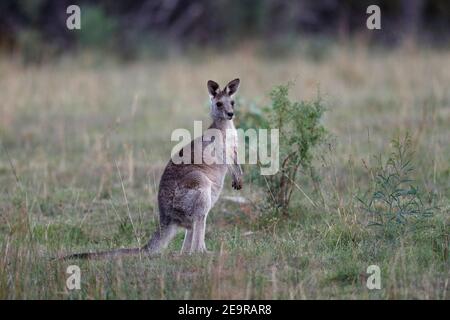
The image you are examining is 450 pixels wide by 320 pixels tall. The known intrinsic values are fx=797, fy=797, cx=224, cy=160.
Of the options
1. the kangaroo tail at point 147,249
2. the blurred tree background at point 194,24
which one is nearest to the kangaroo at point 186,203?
the kangaroo tail at point 147,249

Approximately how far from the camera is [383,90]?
1390 cm

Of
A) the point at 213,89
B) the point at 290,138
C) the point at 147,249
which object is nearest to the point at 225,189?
the point at 290,138

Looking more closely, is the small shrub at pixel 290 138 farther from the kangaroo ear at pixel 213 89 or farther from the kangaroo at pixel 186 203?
the kangaroo at pixel 186 203

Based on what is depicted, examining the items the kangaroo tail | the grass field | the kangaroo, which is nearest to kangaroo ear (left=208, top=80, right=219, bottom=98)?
the kangaroo

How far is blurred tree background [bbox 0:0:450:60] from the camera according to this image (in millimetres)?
18688

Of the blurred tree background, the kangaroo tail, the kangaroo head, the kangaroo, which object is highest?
the blurred tree background

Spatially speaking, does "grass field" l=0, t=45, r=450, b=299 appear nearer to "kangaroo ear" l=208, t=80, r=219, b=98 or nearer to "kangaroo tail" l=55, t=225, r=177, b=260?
"kangaroo tail" l=55, t=225, r=177, b=260

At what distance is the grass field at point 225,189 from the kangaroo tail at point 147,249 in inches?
3.2

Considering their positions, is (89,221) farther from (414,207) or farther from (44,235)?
(414,207)

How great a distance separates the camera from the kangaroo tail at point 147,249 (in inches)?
239

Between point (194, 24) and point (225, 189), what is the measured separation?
12.9 meters

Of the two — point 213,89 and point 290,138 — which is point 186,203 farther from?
point 290,138

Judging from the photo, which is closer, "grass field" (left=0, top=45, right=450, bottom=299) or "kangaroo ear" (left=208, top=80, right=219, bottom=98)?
"grass field" (left=0, top=45, right=450, bottom=299)

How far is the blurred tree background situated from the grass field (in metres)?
1.75
